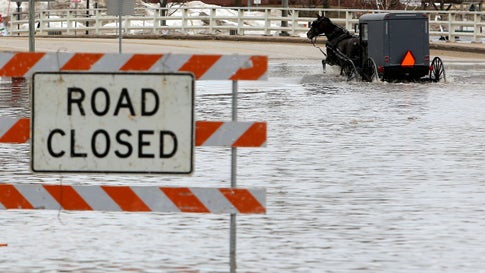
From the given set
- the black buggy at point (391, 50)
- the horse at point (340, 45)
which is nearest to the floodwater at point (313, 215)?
the black buggy at point (391, 50)

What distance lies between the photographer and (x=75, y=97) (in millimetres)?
8656

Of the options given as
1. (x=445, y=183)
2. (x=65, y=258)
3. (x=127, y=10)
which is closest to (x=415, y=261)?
(x=65, y=258)

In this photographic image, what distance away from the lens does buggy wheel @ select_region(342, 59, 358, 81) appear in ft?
112

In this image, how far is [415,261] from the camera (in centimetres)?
920

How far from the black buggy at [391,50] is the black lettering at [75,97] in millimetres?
24530

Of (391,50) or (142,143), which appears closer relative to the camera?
(142,143)

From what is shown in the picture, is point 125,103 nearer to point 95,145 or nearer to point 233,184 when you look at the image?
point 95,145

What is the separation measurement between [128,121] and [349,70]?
87.1ft

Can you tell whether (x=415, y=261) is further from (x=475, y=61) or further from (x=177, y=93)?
(x=475, y=61)

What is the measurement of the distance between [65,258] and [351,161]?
6.80 meters

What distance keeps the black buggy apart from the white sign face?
24.5 metres

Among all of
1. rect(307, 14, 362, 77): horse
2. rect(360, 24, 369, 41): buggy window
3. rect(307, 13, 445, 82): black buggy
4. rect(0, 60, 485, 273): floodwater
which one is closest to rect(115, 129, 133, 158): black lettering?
rect(0, 60, 485, 273): floodwater

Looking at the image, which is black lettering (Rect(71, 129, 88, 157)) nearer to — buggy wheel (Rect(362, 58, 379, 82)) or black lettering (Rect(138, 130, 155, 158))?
black lettering (Rect(138, 130, 155, 158))

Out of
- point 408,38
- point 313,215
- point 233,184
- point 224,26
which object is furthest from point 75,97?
point 224,26
